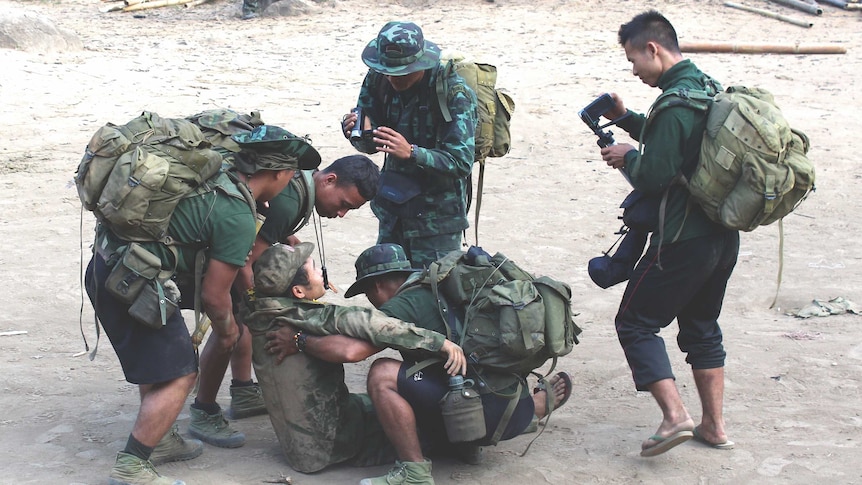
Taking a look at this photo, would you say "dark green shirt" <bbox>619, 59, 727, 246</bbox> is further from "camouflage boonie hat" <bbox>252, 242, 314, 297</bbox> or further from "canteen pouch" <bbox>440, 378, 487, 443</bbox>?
"camouflage boonie hat" <bbox>252, 242, 314, 297</bbox>

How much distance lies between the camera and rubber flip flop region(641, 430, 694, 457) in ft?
14.1

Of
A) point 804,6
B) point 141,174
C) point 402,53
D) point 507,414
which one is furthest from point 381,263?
point 804,6

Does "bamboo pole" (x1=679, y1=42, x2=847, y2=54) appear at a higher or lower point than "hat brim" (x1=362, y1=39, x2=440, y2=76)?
lower

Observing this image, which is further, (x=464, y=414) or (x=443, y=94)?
(x=443, y=94)

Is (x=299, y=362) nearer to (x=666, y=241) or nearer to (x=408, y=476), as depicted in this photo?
(x=408, y=476)

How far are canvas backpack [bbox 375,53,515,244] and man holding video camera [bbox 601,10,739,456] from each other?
1.00 metres

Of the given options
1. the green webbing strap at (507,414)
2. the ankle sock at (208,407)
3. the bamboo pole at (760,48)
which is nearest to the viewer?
the green webbing strap at (507,414)

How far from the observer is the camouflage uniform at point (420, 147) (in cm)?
494

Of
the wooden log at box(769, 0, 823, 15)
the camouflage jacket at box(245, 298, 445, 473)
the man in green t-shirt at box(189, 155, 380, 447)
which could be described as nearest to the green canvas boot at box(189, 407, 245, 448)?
the man in green t-shirt at box(189, 155, 380, 447)

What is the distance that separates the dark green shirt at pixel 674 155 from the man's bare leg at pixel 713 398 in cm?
72

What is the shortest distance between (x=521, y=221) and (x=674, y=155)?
4.22m

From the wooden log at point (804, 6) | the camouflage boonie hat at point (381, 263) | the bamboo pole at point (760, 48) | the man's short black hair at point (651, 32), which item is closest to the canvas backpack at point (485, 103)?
the camouflage boonie hat at point (381, 263)

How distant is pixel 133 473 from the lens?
158 inches

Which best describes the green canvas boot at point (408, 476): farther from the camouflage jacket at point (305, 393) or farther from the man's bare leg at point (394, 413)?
the camouflage jacket at point (305, 393)
